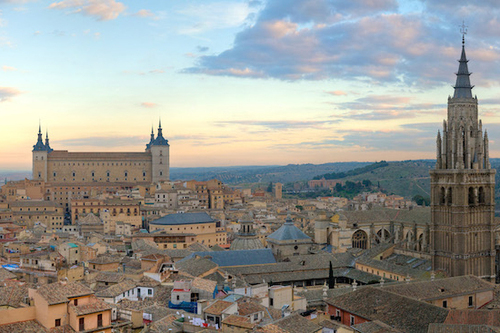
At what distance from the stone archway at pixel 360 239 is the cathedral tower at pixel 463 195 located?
16.3m

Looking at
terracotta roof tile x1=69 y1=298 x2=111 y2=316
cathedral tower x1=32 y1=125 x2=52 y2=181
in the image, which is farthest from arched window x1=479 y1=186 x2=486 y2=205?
cathedral tower x1=32 y1=125 x2=52 y2=181

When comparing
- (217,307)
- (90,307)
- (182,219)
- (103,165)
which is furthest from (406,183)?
(90,307)

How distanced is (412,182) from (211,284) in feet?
515

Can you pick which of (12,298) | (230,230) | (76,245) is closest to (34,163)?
(230,230)

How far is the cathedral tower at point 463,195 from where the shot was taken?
46750 mm

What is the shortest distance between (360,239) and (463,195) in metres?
19.6

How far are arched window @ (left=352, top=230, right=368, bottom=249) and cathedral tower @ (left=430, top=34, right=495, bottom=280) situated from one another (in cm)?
1633

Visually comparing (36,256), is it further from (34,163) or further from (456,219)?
(34,163)

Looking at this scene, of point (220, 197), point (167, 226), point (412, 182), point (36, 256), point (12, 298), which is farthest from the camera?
point (412, 182)

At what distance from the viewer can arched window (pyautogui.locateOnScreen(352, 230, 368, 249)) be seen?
6431cm

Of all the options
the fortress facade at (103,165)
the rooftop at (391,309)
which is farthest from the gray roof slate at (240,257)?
the fortress facade at (103,165)

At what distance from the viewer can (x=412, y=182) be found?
181m

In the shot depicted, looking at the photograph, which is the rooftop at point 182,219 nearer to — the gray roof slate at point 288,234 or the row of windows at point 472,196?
the gray roof slate at point 288,234

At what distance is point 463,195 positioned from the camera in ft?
153
